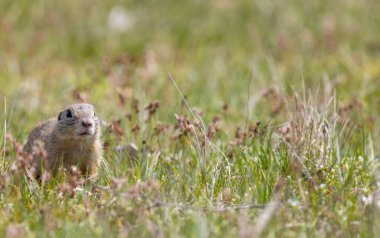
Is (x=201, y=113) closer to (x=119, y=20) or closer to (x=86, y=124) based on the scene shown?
(x=86, y=124)

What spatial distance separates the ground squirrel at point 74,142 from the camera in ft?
17.9

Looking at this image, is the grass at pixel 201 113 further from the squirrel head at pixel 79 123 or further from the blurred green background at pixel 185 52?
the squirrel head at pixel 79 123

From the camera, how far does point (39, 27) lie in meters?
10.1

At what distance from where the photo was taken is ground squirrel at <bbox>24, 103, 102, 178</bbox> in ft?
17.9

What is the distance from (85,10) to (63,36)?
1.01 metres

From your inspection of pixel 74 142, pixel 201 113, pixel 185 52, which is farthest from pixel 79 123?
pixel 185 52

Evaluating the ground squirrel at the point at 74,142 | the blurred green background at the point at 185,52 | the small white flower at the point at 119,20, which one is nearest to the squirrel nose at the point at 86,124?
the ground squirrel at the point at 74,142

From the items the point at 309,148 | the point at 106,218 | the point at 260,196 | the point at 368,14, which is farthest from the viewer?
the point at 368,14

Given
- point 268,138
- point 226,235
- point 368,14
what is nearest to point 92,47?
point 368,14

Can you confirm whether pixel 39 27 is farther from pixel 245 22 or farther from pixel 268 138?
pixel 268 138

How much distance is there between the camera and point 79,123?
17.9ft

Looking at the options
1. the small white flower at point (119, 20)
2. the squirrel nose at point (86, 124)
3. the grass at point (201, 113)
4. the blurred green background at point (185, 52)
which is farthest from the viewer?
the small white flower at point (119, 20)

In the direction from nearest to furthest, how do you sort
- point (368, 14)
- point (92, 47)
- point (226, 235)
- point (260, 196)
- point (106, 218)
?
point (226, 235) → point (106, 218) → point (260, 196) → point (92, 47) → point (368, 14)

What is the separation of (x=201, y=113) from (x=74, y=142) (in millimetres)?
944
